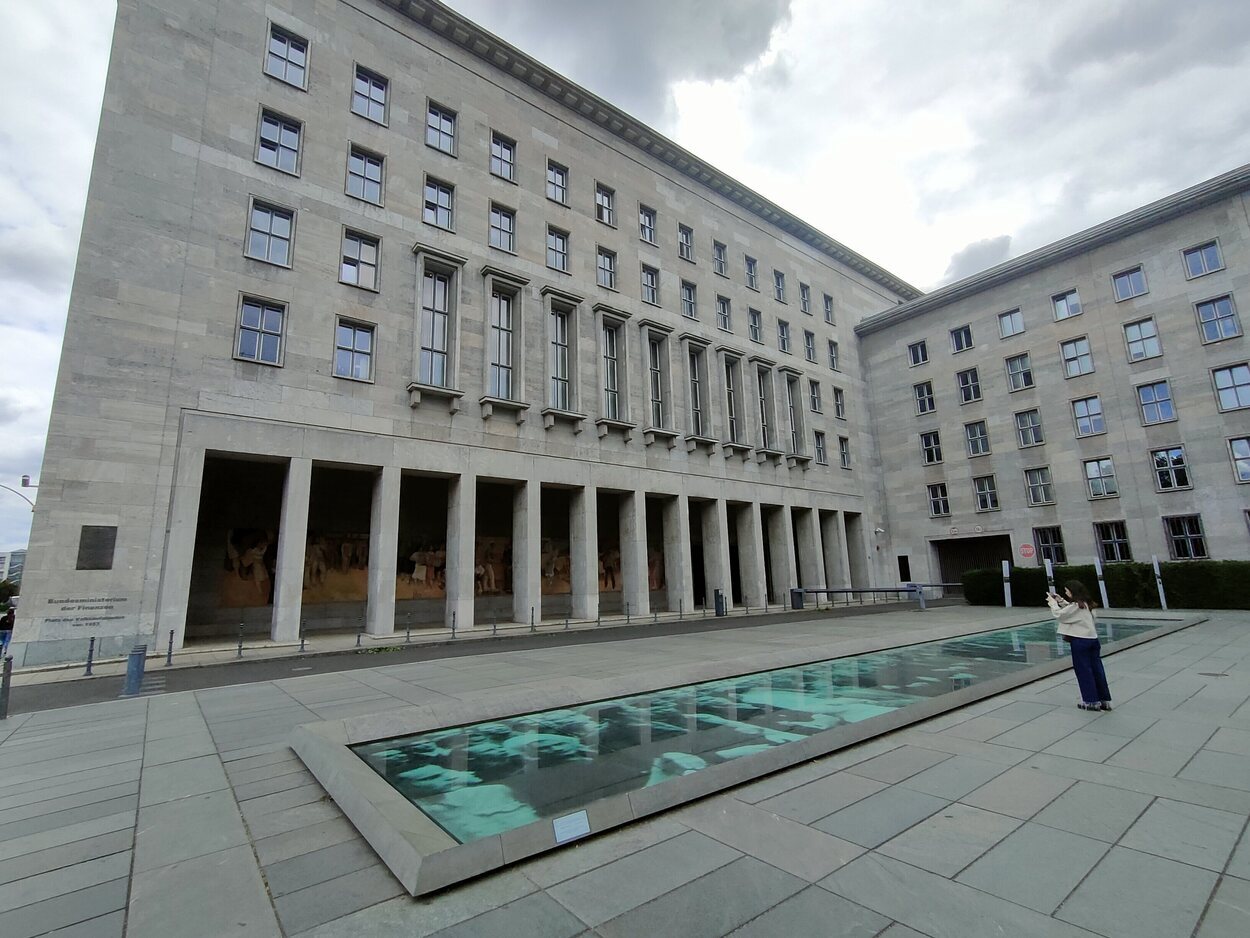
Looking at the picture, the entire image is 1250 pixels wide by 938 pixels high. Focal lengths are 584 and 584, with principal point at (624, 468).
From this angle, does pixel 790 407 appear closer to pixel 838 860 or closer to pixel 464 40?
pixel 464 40

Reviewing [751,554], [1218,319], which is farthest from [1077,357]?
[751,554]

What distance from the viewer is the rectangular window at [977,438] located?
118 feet

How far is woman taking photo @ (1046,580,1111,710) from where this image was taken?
7.43 metres

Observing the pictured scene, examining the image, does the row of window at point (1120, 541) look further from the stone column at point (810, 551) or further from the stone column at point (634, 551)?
the stone column at point (634, 551)

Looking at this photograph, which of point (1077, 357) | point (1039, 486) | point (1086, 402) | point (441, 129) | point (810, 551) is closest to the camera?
point (441, 129)

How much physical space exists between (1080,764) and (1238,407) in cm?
3356

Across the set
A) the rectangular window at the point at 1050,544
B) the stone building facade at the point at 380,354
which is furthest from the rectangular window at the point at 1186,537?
the stone building facade at the point at 380,354

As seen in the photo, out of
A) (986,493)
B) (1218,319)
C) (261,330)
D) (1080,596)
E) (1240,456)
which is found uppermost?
(1218,319)

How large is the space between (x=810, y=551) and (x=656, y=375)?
14.7 m

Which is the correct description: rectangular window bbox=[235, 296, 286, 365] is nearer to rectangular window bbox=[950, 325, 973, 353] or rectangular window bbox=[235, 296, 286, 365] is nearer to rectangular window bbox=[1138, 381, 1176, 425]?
rectangular window bbox=[950, 325, 973, 353]

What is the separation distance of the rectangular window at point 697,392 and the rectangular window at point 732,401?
6.00 ft

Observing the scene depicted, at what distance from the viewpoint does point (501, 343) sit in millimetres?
25000

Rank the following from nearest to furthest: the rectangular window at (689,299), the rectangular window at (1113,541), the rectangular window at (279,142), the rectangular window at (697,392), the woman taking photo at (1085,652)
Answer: the woman taking photo at (1085,652) < the rectangular window at (279,142) < the rectangular window at (1113,541) < the rectangular window at (697,392) < the rectangular window at (689,299)

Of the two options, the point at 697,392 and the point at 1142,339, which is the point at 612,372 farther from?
the point at 1142,339
